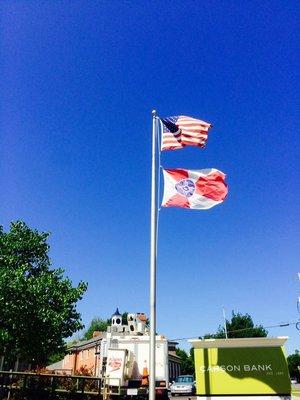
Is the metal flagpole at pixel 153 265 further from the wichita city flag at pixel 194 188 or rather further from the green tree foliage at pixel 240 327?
the green tree foliage at pixel 240 327

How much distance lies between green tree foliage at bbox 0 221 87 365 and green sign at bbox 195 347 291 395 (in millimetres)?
20084

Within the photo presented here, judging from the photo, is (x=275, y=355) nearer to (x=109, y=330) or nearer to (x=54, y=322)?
(x=109, y=330)

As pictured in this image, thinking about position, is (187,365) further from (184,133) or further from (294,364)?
(184,133)

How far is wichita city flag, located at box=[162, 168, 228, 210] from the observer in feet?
33.3

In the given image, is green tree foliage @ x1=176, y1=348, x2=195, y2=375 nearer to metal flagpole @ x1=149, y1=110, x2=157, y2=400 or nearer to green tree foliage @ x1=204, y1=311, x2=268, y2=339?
green tree foliage @ x1=204, y1=311, x2=268, y2=339

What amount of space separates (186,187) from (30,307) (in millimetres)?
20001

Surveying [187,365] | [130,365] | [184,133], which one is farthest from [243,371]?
[187,365]

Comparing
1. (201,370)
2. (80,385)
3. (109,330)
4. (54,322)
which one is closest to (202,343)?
(201,370)

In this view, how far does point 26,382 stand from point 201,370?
1282 centimetres

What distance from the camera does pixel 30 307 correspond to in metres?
26.3

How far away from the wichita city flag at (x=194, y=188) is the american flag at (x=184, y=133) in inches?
37.0

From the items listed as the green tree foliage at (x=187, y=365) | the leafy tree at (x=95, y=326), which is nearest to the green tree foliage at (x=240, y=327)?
the green tree foliage at (x=187, y=365)

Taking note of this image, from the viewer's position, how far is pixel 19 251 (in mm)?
30500

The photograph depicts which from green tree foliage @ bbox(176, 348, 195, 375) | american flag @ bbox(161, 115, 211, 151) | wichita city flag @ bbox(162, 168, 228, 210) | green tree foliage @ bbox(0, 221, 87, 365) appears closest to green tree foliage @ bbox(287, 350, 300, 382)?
green tree foliage @ bbox(176, 348, 195, 375)
